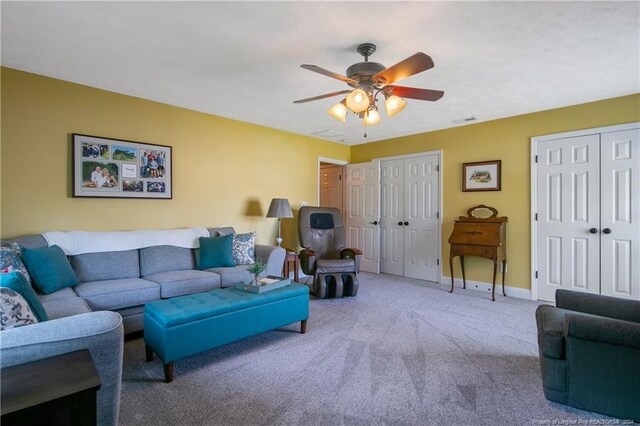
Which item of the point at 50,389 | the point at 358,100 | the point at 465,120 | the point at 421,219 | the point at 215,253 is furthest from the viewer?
the point at 421,219

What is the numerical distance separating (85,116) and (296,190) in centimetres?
300

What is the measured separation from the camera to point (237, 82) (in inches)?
126

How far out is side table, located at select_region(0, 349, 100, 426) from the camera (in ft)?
3.14

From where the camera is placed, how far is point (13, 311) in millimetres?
1406

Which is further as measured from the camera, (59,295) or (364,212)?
(364,212)

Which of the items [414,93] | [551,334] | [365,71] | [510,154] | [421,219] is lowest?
[551,334]

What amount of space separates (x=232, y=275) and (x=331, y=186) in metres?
3.65

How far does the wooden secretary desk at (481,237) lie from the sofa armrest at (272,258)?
92.6 inches

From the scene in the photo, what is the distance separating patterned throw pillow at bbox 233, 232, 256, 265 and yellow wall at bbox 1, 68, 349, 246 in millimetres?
667

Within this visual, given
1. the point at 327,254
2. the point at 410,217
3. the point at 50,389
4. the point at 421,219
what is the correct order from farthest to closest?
the point at 410,217 < the point at 421,219 < the point at 327,254 < the point at 50,389

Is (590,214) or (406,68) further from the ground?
(406,68)

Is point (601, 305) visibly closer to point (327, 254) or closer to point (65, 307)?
point (327, 254)

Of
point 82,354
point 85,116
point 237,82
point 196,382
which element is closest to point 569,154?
point 237,82

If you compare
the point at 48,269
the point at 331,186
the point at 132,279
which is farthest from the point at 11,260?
the point at 331,186
